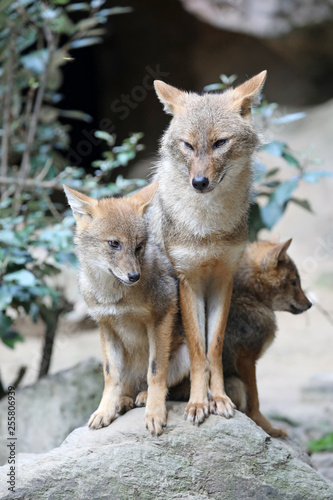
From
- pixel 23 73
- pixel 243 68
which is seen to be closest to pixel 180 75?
pixel 243 68

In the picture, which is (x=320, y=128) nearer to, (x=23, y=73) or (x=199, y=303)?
(x=23, y=73)

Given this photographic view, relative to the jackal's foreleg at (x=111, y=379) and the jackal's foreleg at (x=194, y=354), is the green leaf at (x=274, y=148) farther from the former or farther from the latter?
the jackal's foreleg at (x=111, y=379)

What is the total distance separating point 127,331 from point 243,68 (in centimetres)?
1000

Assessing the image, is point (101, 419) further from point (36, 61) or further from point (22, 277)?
point (36, 61)

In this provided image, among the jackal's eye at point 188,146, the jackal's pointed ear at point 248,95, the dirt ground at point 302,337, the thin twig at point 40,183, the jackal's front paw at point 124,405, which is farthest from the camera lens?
the dirt ground at point 302,337

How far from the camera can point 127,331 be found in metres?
3.96

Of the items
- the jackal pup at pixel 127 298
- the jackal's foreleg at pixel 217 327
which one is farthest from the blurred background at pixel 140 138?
the jackal pup at pixel 127 298

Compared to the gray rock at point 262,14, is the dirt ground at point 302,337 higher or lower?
lower

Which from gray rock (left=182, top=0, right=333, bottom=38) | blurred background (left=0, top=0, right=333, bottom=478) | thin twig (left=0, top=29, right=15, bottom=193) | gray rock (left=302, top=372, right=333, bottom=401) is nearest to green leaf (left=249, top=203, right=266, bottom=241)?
blurred background (left=0, top=0, right=333, bottom=478)

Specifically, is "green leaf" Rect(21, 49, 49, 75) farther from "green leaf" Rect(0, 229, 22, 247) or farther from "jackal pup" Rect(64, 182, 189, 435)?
"jackal pup" Rect(64, 182, 189, 435)

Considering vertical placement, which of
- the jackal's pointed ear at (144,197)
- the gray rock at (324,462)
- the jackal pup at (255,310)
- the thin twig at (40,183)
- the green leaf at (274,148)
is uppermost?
the jackal's pointed ear at (144,197)

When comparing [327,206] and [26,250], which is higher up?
[26,250]

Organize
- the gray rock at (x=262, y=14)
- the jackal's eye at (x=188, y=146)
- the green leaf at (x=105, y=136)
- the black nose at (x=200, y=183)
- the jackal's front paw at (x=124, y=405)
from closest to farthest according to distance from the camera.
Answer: the black nose at (x=200, y=183), the jackal's eye at (x=188, y=146), the jackal's front paw at (x=124, y=405), the green leaf at (x=105, y=136), the gray rock at (x=262, y=14)

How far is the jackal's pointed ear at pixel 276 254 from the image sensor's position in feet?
15.5
